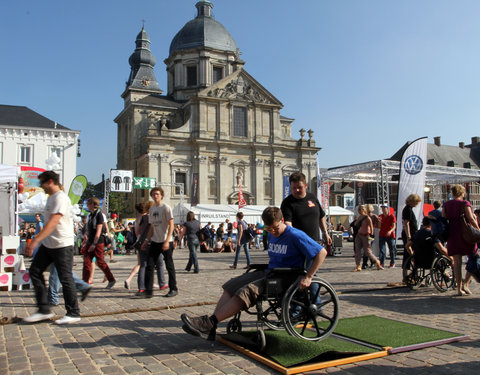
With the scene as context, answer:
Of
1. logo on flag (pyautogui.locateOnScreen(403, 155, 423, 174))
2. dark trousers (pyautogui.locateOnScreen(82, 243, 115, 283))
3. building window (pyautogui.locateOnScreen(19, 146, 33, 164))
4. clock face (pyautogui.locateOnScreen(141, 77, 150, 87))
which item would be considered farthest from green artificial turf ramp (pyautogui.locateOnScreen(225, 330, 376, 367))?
clock face (pyautogui.locateOnScreen(141, 77, 150, 87))

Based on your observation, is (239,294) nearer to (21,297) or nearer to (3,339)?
(3,339)

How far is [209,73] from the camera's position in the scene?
51938 millimetres

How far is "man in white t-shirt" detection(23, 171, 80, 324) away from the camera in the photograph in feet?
17.0

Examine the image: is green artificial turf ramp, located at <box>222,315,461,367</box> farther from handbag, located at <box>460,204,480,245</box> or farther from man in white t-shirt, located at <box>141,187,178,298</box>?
man in white t-shirt, located at <box>141,187,178,298</box>

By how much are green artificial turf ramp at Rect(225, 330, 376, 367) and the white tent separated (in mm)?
8943

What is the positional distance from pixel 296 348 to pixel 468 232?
4218 millimetres

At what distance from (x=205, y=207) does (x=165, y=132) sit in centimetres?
1288

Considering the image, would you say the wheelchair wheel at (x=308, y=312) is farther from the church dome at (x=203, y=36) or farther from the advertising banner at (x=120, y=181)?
the church dome at (x=203, y=36)

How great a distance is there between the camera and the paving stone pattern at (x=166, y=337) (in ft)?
11.8

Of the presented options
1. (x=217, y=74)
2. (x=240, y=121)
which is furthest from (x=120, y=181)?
(x=217, y=74)

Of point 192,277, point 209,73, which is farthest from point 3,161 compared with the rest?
point 192,277

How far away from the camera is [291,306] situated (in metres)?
4.38

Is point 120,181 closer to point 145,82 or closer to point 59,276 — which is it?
point 59,276

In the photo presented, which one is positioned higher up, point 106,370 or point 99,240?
point 99,240
